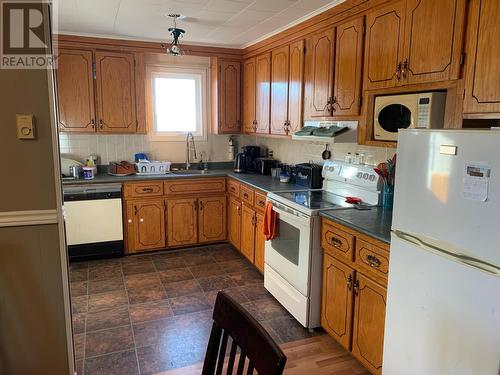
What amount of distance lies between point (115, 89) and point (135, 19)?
3.37 feet

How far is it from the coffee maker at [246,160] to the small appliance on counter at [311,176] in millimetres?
1087

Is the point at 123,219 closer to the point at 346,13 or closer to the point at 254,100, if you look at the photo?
the point at 254,100

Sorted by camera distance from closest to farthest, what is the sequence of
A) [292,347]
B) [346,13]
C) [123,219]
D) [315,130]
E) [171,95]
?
1. [292,347]
2. [346,13]
3. [315,130]
4. [123,219]
5. [171,95]

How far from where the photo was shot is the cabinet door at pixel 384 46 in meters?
2.29

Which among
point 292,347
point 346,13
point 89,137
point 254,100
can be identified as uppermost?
point 346,13

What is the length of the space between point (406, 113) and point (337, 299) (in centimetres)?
125

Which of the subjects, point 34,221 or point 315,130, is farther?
point 315,130

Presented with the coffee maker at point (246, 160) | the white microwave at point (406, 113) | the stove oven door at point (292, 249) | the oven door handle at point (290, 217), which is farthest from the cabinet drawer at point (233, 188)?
the white microwave at point (406, 113)

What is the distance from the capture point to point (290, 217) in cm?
287

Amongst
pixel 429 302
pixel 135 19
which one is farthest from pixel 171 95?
pixel 429 302

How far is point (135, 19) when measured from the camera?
3.38m

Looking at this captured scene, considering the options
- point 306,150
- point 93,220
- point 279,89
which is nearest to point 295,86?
point 279,89

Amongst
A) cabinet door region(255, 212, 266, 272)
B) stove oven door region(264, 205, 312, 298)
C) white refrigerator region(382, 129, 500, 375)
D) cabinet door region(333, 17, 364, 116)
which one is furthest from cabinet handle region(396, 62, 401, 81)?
cabinet door region(255, 212, 266, 272)

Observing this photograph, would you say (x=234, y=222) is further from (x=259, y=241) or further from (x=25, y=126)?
(x=25, y=126)
